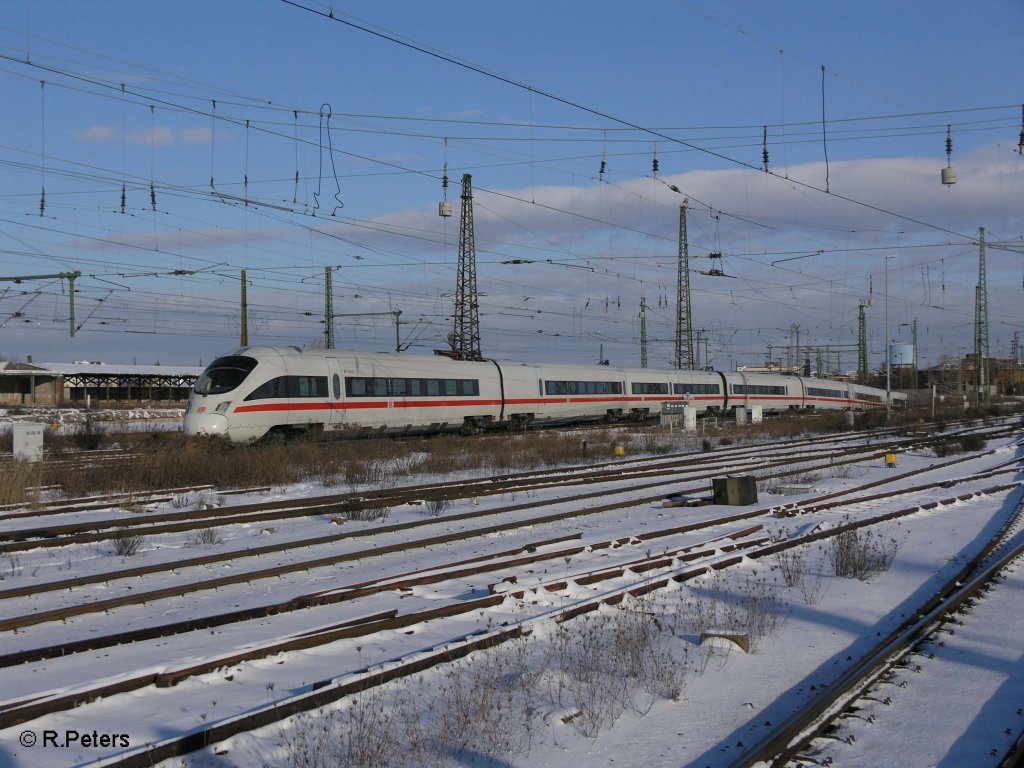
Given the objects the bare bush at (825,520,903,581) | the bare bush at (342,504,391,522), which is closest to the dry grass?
the bare bush at (342,504,391,522)

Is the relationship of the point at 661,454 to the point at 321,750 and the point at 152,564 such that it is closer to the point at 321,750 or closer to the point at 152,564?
the point at 152,564

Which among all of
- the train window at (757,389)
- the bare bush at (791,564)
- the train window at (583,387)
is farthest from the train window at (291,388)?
the train window at (757,389)

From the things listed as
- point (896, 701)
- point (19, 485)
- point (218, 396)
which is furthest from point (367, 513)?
point (218, 396)

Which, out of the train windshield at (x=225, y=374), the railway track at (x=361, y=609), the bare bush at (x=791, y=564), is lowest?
the bare bush at (x=791, y=564)

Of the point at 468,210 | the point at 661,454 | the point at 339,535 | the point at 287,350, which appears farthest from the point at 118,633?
the point at 468,210

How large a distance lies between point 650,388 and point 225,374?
26.3 meters

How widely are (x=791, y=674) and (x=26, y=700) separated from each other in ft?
17.4

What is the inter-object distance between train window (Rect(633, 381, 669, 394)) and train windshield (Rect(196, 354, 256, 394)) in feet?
79.6

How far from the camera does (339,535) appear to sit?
1248cm

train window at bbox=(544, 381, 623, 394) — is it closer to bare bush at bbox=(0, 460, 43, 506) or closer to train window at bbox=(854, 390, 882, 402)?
bare bush at bbox=(0, 460, 43, 506)

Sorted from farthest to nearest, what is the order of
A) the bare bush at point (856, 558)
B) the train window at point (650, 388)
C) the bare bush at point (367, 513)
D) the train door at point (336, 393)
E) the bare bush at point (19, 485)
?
1. the train window at point (650, 388)
2. the train door at point (336, 393)
3. the bare bush at point (19, 485)
4. the bare bush at point (367, 513)
5. the bare bush at point (856, 558)

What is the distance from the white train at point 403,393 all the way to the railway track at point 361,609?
12877 mm

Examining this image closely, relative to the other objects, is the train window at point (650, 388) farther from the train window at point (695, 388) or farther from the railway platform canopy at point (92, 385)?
the railway platform canopy at point (92, 385)

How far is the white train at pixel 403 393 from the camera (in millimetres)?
25406
